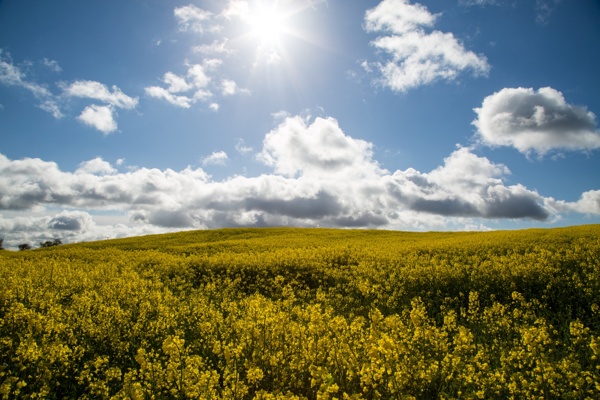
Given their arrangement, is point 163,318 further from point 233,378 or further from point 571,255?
point 571,255

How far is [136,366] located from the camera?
788 cm

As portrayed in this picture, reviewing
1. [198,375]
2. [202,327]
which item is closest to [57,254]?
[202,327]

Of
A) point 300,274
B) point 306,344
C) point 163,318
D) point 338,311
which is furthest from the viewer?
point 300,274

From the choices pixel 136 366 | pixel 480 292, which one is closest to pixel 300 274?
pixel 480 292

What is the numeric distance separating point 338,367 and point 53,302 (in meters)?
9.74

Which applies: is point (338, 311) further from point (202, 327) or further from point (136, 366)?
point (136, 366)

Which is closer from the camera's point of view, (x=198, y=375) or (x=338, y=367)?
(x=198, y=375)

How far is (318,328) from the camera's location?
687 centimetres

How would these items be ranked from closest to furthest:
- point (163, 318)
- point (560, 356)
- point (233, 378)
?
point (233, 378) → point (560, 356) → point (163, 318)

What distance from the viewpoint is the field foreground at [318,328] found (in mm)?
5500

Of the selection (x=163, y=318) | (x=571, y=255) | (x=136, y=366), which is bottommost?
(x=136, y=366)

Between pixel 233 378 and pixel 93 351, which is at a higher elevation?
pixel 233 378

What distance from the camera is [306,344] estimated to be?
6.80 m

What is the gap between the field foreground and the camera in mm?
5500
